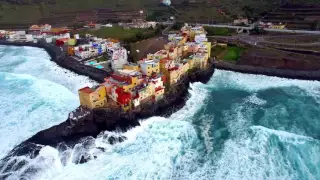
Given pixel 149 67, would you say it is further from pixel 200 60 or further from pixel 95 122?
pixel 95 122

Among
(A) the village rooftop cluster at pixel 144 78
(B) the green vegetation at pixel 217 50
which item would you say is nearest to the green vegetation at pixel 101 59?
(A) the village rooftop cluster at pixel 144 78

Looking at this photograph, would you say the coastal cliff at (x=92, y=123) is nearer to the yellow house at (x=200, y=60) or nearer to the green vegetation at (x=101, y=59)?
the yellow house at (x=200, y=60)

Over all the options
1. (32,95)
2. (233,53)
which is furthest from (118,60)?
(233,53)

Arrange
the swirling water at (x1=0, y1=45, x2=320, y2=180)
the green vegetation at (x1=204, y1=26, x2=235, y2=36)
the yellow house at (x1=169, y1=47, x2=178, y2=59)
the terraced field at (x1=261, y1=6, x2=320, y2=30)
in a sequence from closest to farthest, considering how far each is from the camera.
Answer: the swirling water at (x1=0, y1=45, x2=320, y2=180)
the yellow house at (x1=169, y1=47, x2=178, y2=59)
the green vegetation at (x1=204, y1=26, x2=235, y2=36)
the terraced field at (x1=261, y1=6, x2=320, y2=30)

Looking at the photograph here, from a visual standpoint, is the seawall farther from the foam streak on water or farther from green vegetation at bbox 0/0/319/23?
green vegetation at bbox 0/0/319/23

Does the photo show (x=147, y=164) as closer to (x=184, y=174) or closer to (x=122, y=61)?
(x=184, y=174)

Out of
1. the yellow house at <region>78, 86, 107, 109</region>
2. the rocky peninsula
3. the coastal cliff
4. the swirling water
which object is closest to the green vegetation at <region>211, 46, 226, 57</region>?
the rocky peninsula
